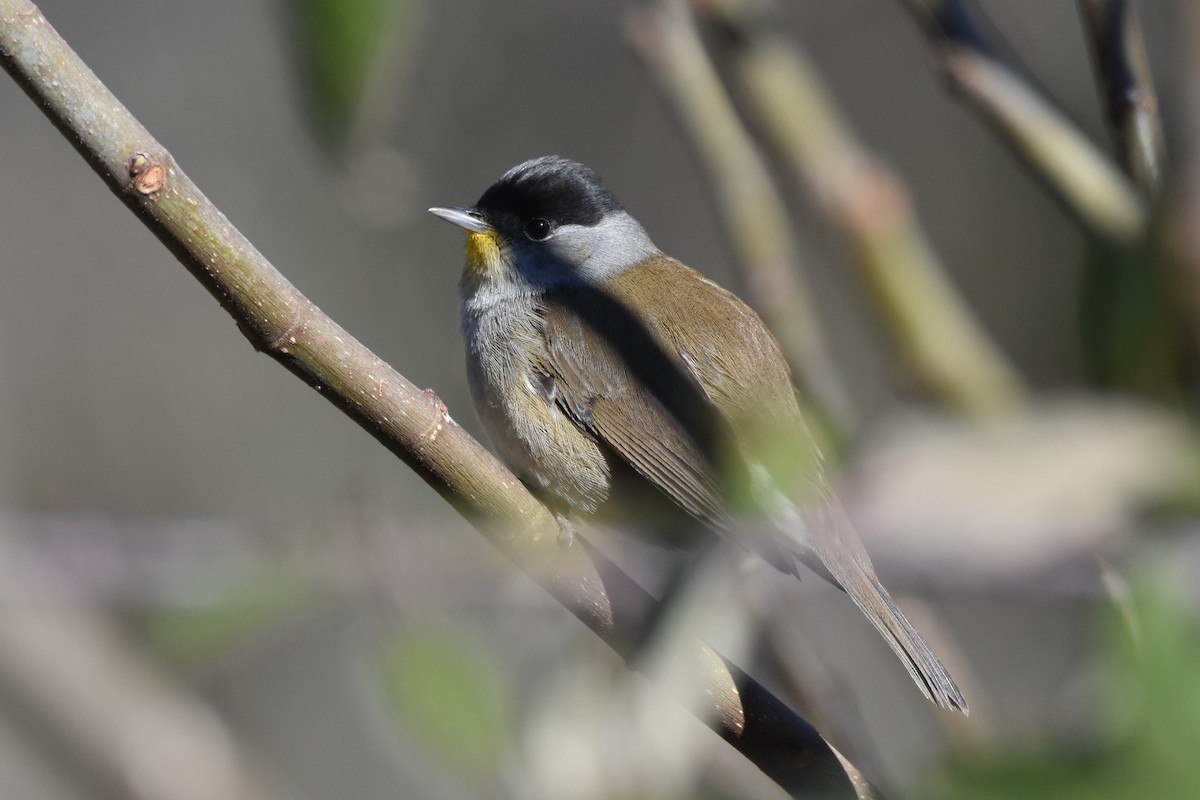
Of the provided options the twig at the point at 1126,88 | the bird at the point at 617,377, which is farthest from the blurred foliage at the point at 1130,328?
the bird at the point at 617,377

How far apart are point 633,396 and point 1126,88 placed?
140cm

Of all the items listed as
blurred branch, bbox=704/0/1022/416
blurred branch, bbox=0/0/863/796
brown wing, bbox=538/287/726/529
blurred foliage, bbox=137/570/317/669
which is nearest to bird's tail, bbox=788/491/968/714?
brown wing, bbox=538/287/726/529

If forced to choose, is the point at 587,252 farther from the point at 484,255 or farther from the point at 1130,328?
the point at 1130,328

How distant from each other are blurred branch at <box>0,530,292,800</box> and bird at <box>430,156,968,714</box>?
0.95 meters

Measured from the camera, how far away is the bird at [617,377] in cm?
271

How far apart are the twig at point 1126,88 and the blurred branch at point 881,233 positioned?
61cm

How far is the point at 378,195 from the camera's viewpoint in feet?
5.39

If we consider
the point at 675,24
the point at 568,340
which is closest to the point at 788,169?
the point at 675,24

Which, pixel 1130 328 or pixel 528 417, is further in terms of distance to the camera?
pixel 528 417

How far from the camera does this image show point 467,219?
343 centimetres

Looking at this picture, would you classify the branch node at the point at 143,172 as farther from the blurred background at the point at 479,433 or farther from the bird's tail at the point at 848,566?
the bird's tail at the point at 848,566

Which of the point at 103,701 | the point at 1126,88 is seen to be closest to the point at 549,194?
the point at 103,701

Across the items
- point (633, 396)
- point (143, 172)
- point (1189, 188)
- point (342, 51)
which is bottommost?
point (143, 172)

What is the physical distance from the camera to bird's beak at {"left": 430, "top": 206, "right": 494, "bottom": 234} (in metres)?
3.42
